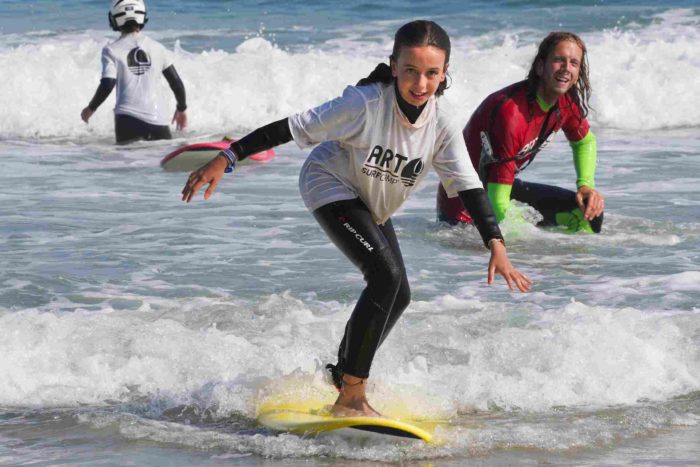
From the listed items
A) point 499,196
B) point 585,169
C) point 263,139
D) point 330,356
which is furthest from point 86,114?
point 263,139

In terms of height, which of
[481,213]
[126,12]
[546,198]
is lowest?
[546,198]

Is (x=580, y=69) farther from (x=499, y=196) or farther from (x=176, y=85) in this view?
(x=176, y=85)

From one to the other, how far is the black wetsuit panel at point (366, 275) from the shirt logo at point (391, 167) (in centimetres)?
15

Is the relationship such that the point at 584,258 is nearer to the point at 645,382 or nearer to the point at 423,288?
the point at 423,288

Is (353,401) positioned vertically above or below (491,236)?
below

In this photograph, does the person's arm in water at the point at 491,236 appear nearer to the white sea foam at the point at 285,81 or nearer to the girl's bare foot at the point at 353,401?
the girl's bare foot at the point at 353,401

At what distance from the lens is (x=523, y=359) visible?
5684 mm

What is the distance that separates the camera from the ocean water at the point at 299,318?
4699 millimetres

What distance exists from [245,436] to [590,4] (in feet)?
70.9

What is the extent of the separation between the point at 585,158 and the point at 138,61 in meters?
6.12

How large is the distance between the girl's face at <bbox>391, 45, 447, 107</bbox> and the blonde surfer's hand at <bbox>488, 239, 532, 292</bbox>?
611 mm

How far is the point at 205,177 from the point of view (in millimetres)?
4172

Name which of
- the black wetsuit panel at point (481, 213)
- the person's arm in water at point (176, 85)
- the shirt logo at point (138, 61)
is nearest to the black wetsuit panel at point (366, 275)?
the black wetsuit panel at point (481, 213)

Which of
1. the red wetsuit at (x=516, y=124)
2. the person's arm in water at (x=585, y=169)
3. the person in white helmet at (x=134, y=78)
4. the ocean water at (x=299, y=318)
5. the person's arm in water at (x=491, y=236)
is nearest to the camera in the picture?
the person's arm in water at (x=491, y=236)
